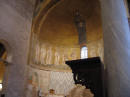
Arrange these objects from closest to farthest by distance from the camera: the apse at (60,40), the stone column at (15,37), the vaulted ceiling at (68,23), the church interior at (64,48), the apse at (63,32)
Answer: the church interior at (64,48), the stone column at (15,37), the apse at (60,40), the apse at (63,32), the vaulted ceiling at (68,23)

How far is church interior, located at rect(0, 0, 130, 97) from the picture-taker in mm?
3535

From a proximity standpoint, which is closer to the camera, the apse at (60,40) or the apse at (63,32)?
the apse at (60,40)

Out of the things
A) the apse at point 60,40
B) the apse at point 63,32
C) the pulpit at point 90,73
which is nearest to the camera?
the pulpit at point 90,73

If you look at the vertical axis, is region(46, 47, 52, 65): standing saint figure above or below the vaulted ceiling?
below

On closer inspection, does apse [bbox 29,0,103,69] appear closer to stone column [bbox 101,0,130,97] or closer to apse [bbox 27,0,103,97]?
apse [bbox 27,0,103,97]

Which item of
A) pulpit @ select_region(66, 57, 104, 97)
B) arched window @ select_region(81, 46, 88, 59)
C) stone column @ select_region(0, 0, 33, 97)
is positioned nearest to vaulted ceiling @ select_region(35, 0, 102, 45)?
arched window @ select_region(81, 46, 88, 59)

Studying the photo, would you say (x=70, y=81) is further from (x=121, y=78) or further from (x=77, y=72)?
(x=121, y=78)

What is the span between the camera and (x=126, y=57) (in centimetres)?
342

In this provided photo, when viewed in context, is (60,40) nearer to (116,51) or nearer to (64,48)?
(64,48)

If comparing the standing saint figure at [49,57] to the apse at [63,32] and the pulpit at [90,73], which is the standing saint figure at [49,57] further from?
the pulpit at [90,73]

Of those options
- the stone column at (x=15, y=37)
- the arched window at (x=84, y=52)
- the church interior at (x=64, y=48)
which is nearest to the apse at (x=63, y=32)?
the church interior at (x=64, y=48)

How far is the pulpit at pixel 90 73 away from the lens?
462 cm

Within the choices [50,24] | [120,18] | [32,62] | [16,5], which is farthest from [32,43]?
[120,18]

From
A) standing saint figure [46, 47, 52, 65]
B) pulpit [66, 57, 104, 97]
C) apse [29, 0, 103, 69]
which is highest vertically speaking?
apse [29, 0, 103, 69]
